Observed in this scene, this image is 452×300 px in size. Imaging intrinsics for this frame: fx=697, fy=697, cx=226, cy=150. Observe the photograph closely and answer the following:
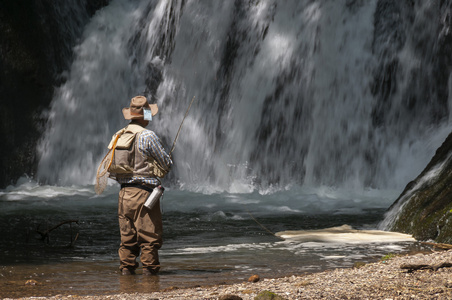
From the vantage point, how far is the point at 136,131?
629 cm

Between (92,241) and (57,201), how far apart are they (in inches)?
262

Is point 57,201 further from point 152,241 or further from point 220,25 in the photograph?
point 152,241

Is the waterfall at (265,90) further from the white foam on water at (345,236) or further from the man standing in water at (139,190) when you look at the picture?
the man standing in water at (139,190)

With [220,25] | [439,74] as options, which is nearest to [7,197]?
[220,25]

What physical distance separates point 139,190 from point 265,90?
40.1 ft

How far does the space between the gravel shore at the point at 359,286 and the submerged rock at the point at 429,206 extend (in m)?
2.12

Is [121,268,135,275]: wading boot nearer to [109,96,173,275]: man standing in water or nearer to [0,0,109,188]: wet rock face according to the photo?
[109,96,173,275]: man standing in water

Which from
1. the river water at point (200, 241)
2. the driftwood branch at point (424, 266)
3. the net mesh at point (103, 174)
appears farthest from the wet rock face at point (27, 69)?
the driftwood branch at point (424, 266)

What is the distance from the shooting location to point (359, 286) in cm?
458

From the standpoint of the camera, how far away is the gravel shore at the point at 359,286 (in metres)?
4.31

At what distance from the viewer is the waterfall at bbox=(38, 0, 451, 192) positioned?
15969mm

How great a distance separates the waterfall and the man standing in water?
10.1 meters

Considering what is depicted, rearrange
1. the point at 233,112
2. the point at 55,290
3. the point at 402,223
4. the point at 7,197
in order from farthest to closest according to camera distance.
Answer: the point at 233,112, the point at 7,197, the point at 402,223, the point at 55,290

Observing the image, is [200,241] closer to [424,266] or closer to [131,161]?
[131,161]
